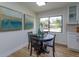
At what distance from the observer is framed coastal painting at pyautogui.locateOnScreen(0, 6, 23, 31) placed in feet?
10.3

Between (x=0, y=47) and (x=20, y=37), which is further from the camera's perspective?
(x=20, y=37)

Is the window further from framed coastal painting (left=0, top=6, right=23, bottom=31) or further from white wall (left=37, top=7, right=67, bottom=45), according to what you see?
framed coastal painting (left=0, top=6, right=23, bottom=31)

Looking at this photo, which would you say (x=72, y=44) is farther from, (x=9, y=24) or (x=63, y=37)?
(x=9, y=24)

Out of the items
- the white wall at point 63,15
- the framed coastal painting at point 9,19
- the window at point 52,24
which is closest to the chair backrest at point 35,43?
the framed coastal painting at point 9,19

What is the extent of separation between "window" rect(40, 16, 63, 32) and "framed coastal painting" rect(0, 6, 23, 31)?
2.05m

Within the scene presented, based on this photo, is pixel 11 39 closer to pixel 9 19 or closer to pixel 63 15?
pixel 9 19

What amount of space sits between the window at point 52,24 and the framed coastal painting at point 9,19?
2.05 meters

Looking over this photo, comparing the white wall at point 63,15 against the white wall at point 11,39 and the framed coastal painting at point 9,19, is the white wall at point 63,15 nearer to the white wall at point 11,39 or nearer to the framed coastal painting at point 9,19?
the white wall at point 11,39

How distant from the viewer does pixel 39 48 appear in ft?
11.0

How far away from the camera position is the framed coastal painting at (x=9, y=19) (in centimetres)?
313

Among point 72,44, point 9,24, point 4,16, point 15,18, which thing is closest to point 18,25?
point 15,18

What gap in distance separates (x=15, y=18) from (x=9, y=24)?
0.51 m

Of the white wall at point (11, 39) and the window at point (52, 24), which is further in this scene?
the window at point (52, 24)

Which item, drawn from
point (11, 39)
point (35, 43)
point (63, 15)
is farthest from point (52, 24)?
point (11, 39)
